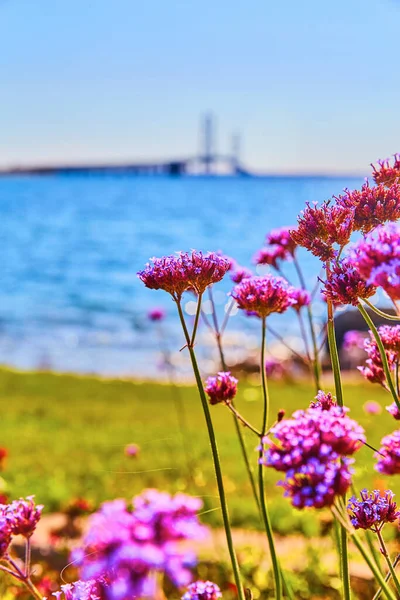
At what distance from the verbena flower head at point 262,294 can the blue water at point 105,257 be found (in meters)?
0.28

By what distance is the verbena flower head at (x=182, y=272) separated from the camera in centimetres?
171

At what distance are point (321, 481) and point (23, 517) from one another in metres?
0.75

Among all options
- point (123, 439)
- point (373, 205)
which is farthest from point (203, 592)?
point (123, 439)

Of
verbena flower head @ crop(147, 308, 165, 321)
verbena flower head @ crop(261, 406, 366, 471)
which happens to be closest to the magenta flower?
verbena flower head @ crop(261, 406, 366, 471)

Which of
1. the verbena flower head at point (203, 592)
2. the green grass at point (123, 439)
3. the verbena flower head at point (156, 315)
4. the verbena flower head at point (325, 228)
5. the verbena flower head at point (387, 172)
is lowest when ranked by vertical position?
the green grass at point (123, 439)

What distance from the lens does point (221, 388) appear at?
180cm

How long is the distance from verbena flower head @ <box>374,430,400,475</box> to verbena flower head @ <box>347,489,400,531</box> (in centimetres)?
32

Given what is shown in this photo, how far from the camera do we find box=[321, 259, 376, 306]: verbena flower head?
1.59 metres

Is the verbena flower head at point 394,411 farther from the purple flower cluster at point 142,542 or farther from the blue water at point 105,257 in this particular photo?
the purple flower cluster at point 142,542

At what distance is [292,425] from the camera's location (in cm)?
116

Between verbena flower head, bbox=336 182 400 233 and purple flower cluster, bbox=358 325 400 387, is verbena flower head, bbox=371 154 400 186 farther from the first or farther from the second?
purple flower cluster, bbox=358 325 400 387

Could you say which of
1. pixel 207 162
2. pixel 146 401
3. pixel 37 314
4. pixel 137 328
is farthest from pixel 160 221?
pixel 146 401

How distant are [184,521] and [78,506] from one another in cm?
433

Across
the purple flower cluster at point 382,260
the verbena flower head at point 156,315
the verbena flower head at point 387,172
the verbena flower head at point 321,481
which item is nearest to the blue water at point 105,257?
the verbena flower head at point 387,172
